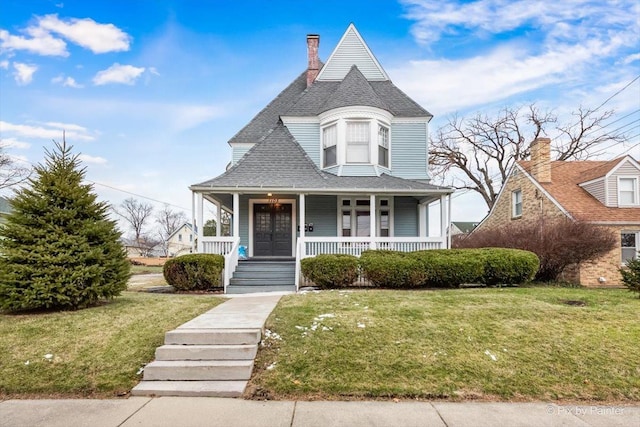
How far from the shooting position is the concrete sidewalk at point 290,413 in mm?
3662

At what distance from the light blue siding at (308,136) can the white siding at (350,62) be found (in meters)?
3.00

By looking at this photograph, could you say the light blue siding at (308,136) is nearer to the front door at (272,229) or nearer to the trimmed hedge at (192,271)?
the front door at (272,229)

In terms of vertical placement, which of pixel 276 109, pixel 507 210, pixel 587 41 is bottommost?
pixel 507 210

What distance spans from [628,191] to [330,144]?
14740 mm

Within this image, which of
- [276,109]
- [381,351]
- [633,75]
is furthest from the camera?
[276,109]

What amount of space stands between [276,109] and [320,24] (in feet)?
17.1

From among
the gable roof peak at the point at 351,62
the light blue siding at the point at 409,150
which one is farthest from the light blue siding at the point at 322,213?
the gable roof peak at the point at 351,62

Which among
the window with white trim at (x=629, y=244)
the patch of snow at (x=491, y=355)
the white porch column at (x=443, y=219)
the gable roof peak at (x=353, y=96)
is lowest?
the patch of snow at (x=491, y=355)

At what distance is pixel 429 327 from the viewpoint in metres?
6.04

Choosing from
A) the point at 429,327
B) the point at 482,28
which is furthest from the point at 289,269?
the point at 482,28

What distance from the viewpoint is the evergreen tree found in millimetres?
6523

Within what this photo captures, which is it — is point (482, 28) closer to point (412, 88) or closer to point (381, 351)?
point (412, 88)

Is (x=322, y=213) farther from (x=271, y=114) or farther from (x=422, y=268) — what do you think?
(x=271, y=114)

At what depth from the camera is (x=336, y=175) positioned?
1427 centimetres
